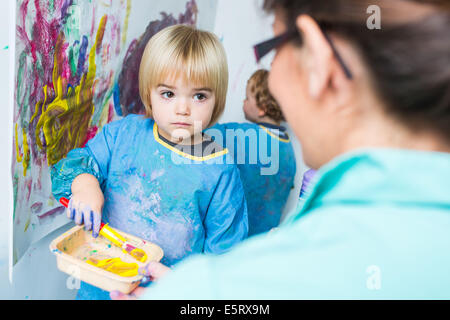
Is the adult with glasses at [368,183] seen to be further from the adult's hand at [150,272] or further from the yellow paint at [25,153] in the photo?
the yellow paint at [25,153]

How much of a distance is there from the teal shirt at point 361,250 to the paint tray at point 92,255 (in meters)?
0.45

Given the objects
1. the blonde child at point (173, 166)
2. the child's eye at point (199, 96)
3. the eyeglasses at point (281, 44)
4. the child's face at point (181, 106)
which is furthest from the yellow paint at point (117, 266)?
the eyeglasses at point (281, 44)

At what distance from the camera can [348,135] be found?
0.44m

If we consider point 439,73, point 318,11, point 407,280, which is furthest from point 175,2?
point 407,280

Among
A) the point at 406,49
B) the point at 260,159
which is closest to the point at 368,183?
the point at 406,49

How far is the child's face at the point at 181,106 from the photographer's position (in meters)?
1.01

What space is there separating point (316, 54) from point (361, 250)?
0.73 feet

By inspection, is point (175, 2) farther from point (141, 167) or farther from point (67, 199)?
point (67, 199)

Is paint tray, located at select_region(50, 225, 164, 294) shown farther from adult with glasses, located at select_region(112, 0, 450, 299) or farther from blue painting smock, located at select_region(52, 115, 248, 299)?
adult with glasses, located at select_region(112, 0, 450, 299)

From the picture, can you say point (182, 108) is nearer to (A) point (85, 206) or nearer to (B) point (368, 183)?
(A) point (85, 206)

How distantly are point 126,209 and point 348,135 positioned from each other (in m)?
0.80

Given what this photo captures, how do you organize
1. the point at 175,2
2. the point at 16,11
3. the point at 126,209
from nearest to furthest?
the point at 16,11, the point at 126,209, the point at 175,2

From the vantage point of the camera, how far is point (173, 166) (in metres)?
1.08
